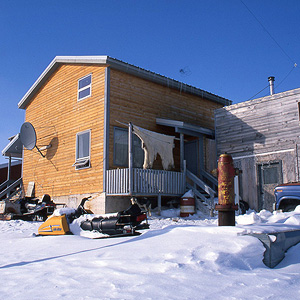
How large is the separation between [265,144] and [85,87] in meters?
8.04

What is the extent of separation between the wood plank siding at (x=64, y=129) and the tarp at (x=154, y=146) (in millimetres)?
1775

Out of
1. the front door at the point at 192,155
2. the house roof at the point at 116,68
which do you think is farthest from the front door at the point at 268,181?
the house roof at the point at 116,68

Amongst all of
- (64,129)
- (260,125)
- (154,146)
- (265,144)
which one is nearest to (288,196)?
(265,144)

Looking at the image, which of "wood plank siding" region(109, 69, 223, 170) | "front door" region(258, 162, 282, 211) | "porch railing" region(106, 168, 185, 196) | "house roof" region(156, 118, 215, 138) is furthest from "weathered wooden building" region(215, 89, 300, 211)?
"porch railing" region(106, 168, 185, 196)

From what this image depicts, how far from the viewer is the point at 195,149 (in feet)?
58.1

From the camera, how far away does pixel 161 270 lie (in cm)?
390

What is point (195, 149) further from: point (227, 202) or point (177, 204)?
point (227, 202)

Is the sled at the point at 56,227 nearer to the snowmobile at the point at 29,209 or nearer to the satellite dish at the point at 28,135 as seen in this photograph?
the snowmobile at the point at 29,209

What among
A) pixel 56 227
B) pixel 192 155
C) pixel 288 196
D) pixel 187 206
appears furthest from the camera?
pixel 192 155

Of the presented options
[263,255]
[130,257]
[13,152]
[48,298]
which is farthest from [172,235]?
[13,152]

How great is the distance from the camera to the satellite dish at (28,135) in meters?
17.8

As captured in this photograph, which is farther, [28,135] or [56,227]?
[28,135]

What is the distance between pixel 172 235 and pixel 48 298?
240 centimetres

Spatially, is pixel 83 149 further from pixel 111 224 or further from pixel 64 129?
pixel 111 224
